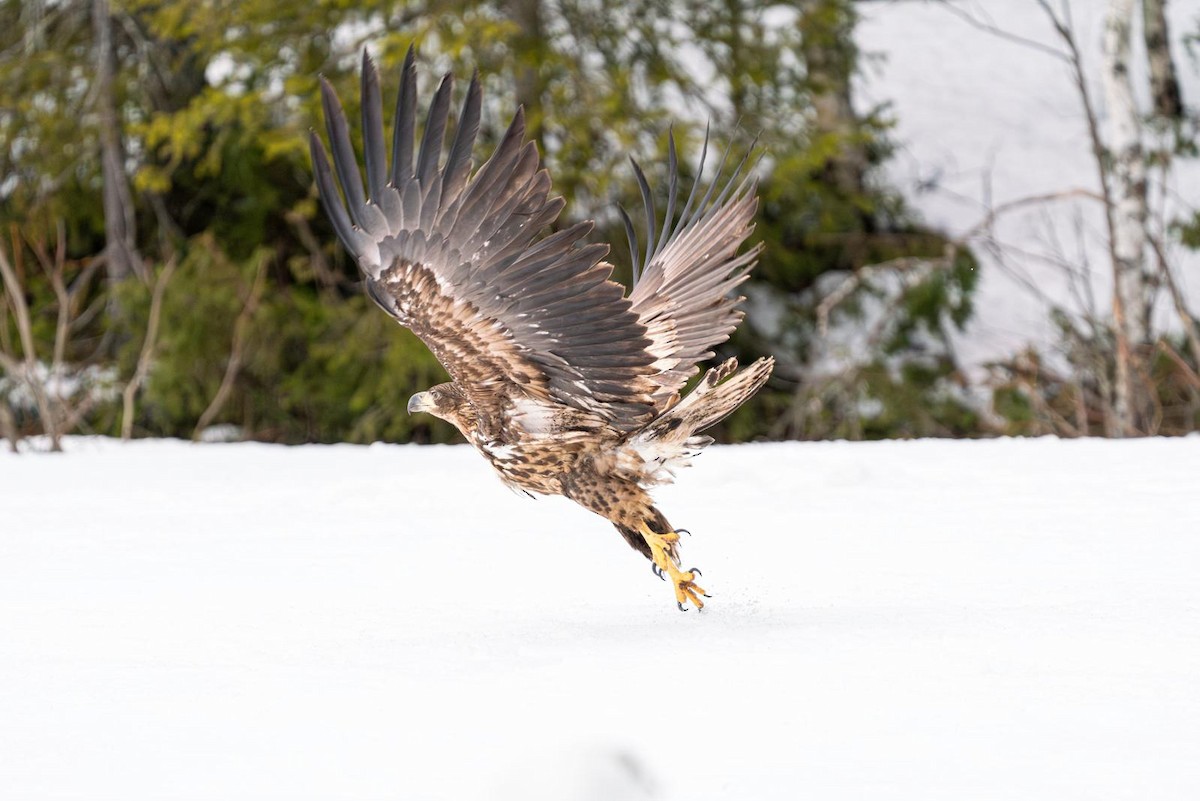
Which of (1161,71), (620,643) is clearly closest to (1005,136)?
(1161,71)

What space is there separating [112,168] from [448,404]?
315 inches

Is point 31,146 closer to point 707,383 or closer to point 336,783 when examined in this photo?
point 707,383

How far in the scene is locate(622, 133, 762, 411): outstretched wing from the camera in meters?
3.98

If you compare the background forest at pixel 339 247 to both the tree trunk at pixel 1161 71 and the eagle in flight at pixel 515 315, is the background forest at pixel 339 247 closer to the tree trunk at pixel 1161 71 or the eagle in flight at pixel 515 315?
the tree trunk at pixel 1161 71

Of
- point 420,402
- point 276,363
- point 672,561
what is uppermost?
point 420,402

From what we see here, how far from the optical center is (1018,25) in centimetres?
1719

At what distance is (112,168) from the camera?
10594 mm

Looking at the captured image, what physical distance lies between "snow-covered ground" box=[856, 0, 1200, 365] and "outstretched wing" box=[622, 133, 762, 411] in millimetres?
6426

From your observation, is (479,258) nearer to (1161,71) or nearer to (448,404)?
(448,404)

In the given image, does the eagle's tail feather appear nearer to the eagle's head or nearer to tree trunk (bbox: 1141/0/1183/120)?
the eagle's head

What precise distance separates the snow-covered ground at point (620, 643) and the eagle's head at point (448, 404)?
530 millimetres

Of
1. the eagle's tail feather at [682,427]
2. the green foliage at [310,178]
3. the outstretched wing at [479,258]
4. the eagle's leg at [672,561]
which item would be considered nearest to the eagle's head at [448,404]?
the outstretched wing at [479,258]

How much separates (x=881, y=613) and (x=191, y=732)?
5.62ft

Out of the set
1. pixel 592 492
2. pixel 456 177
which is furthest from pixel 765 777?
pixel 456 177
